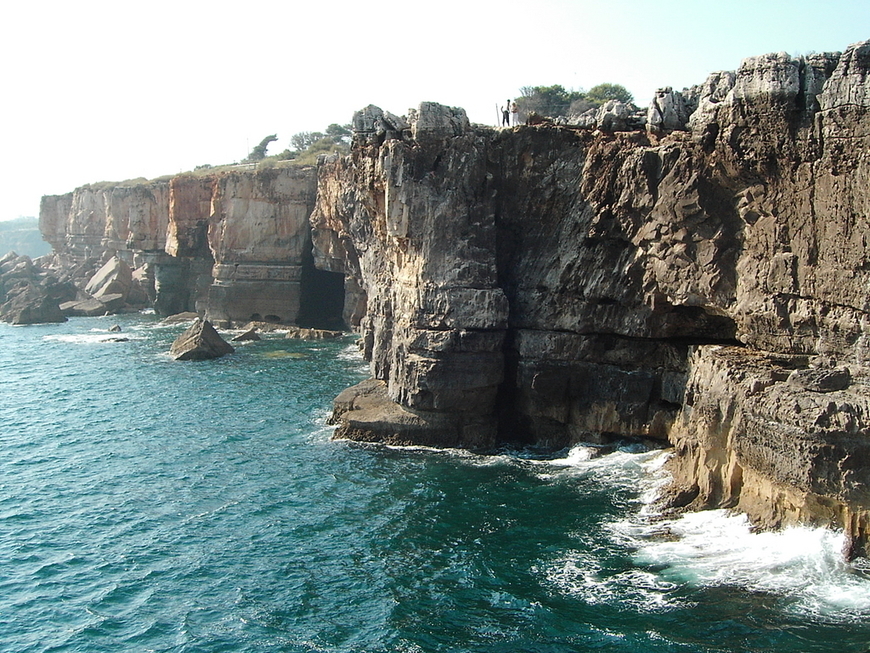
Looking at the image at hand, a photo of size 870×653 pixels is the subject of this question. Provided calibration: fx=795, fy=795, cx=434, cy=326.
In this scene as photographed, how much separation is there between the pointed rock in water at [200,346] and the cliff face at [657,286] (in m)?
20.2

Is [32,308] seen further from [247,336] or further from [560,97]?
[560,97]

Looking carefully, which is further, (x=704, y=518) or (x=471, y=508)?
(x=471, y=508)

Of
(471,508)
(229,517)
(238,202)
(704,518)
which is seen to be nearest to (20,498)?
(229,517)

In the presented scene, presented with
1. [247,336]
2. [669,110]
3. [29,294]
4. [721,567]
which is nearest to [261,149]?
[29,294]

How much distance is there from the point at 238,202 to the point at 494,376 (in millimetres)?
44163

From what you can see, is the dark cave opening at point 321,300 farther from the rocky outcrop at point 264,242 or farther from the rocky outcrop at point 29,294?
the rocky outcrop at point 29,294

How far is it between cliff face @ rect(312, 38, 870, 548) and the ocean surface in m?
2.05

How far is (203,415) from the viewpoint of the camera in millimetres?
44562

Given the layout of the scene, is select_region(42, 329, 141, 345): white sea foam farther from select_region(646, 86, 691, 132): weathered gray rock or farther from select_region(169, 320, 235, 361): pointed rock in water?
select_region(646, 86, 691, 132): weathered gray rock

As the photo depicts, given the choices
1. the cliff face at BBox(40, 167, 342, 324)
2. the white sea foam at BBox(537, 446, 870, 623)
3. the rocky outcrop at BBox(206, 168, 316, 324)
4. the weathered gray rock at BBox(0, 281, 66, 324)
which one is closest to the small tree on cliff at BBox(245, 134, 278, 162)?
the cliff face at BBox(40, 167, 342, 324)

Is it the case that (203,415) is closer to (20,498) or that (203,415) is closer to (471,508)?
(20,498)

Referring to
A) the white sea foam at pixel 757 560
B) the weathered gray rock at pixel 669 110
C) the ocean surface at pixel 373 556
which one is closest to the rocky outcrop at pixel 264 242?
the ocean surface at pixel 373 556

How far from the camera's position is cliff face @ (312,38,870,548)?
25.6 m

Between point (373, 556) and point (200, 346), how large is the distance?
37923mm
